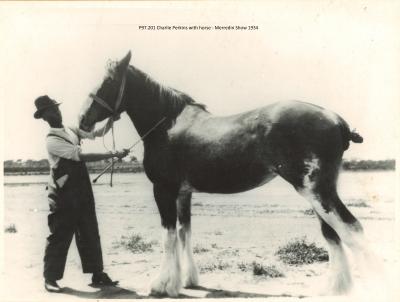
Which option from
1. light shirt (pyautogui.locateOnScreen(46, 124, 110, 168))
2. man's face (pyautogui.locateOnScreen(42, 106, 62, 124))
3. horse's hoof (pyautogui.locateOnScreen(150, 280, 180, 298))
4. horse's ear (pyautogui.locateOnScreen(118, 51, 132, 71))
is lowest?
horse's hoof (pyautogui.locateOnScreen(150, 280, 180, 298))

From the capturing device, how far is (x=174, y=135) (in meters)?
4.56

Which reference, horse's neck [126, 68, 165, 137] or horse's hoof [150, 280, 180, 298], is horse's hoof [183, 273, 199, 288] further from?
horse's neck [126, 68, 165, 137]

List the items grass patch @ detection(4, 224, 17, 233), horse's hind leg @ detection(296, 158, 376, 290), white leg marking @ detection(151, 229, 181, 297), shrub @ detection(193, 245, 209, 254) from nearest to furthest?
horse's hind leg @ detection(296, 158, 376, 290)
white leg marking @ detection(151, 229, 181, 297)
shrub @ detection(193, 245, 209, 254)
grass patch @ detection(4, 224, 17, 233)

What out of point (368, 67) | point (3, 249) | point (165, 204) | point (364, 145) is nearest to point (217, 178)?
point (165, 204)

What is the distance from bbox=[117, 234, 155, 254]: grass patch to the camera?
5.11 meters

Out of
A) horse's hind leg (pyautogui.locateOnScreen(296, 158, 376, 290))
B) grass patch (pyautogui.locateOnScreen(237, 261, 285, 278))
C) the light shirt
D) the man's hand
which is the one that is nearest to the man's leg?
the light shirt

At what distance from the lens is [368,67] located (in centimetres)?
512

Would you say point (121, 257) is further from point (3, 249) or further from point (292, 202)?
point (292, 202)

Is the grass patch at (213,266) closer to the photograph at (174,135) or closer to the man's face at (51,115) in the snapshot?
the photograph at (174,135)

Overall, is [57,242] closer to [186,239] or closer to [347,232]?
[186,239]

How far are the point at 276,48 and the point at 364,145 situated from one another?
155cm

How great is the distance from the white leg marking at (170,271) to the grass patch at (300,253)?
4.11 ft

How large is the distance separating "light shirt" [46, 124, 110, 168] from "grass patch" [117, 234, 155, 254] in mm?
1219

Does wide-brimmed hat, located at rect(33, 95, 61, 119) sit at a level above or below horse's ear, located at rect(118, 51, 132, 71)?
below
